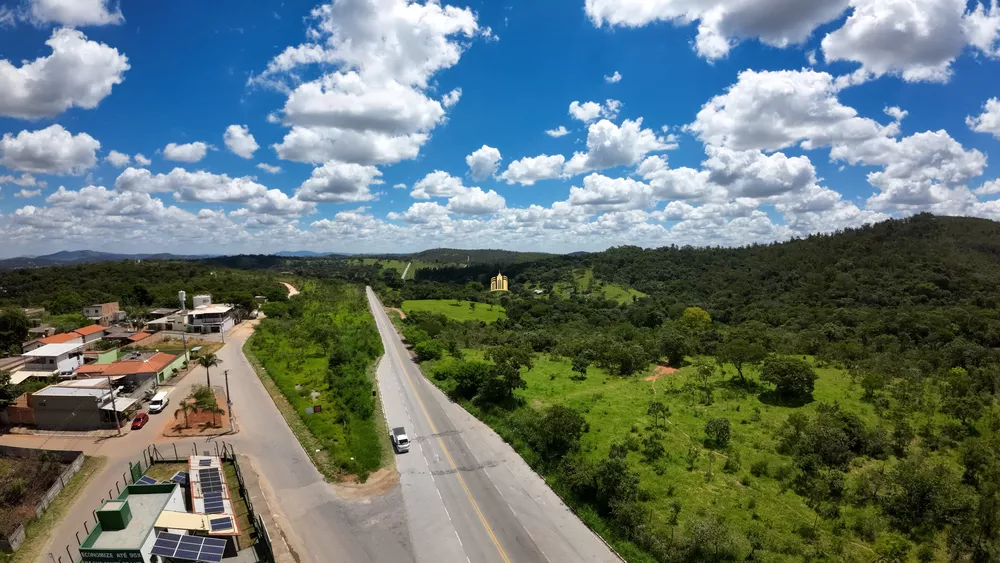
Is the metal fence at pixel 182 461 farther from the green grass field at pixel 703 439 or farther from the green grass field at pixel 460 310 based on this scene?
the green grass field at pixel 460 310

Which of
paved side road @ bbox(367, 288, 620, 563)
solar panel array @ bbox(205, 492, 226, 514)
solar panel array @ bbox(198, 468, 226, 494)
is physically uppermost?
solar panel array @ bbox(198, 468, 226, 494)

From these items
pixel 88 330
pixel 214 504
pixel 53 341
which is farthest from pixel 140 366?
pixel 214 504

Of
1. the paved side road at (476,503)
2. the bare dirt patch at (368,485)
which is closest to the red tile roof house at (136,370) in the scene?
the paved side road at (476,503)

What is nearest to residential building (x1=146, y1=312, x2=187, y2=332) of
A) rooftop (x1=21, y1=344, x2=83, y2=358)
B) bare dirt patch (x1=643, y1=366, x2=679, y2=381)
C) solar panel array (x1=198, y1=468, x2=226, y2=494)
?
rooftop (x1=21, y1=344, x2=83, y2=358)

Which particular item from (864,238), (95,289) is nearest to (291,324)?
(95,289)

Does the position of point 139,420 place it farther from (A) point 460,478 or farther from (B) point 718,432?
(B) point 718,432

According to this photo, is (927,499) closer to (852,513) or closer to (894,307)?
(852,513)

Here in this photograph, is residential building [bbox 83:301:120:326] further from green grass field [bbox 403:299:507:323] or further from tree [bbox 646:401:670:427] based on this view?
tree [bbox 646:401:670:427]
